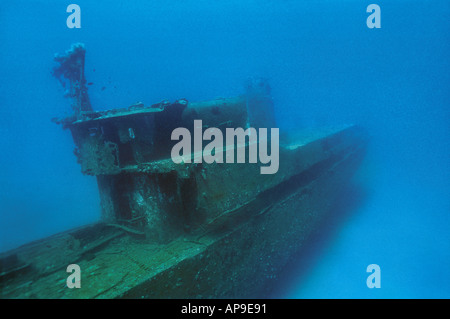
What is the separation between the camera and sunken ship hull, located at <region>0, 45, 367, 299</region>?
2273 mm

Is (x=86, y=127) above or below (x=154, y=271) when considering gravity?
above

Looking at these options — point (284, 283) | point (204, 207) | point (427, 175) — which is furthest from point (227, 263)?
point (427, 175)

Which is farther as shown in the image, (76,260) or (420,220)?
(420,220)

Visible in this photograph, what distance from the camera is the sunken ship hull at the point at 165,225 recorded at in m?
2.27

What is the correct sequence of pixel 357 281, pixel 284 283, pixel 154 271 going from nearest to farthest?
pixel 154 271
pixel 284 283
pixel 357 281

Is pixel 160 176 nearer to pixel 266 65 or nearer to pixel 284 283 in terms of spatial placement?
pixel 284 283

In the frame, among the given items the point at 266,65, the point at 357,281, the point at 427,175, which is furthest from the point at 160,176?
the point at 266,65

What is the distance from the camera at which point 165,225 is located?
2855mm

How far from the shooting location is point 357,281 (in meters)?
4.65

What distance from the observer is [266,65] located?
265ft

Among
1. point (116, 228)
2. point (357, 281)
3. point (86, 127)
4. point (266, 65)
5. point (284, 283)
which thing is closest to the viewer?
point (116, 228)

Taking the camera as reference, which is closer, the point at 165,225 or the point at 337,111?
the point at 165,225

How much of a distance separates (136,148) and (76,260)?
167 centimetres
